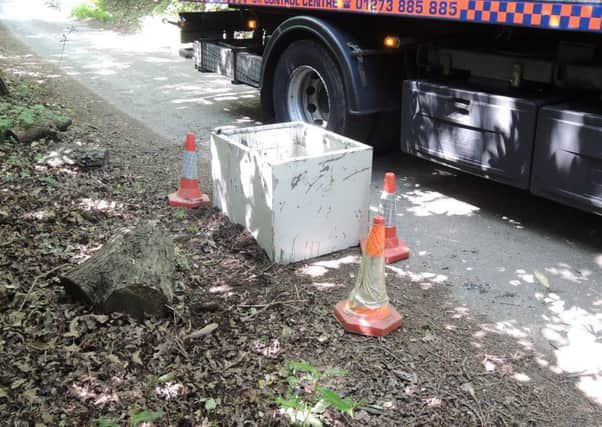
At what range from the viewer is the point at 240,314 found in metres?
3.81

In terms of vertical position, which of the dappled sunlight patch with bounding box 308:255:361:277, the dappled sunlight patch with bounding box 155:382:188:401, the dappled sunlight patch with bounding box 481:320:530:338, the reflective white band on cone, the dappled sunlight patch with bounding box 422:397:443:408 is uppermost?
the reflective white band on cone

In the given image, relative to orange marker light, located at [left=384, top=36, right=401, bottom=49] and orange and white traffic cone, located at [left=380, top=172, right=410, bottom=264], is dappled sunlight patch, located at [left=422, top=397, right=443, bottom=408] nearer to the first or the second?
orange and white traffic cone, located at [left=380, top=172, right=410, bottom=264]

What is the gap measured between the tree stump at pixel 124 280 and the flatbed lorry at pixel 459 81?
2.90m

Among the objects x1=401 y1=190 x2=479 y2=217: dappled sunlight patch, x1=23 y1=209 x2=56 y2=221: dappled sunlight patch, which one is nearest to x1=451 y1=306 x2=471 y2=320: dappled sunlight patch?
x1=401 y1=190 x2=479 y2=217: dappled sunlight patch

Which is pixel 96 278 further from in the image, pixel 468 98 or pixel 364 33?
pixel 364 33

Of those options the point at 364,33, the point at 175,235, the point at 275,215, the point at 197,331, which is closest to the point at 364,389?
the point at 197,331

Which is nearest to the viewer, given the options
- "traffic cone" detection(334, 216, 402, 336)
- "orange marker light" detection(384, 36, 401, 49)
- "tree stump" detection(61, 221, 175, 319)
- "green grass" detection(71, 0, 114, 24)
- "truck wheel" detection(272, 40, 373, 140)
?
"tree stump" detection(61, 221, 175, 319)

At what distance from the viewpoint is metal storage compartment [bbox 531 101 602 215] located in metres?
4.49

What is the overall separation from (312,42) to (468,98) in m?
1.97

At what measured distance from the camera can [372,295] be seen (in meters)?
3.71

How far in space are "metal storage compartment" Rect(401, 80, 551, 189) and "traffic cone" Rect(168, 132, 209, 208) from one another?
1.95 metres

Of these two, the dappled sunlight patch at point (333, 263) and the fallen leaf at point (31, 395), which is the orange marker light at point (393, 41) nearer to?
the dappled sunlight patch at point (333, 263)

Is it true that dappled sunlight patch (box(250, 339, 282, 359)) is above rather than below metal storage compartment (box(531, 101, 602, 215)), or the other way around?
below

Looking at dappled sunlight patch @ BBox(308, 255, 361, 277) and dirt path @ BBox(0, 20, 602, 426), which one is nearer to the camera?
dirt path @ BBox(0, 20, 602, 426)
